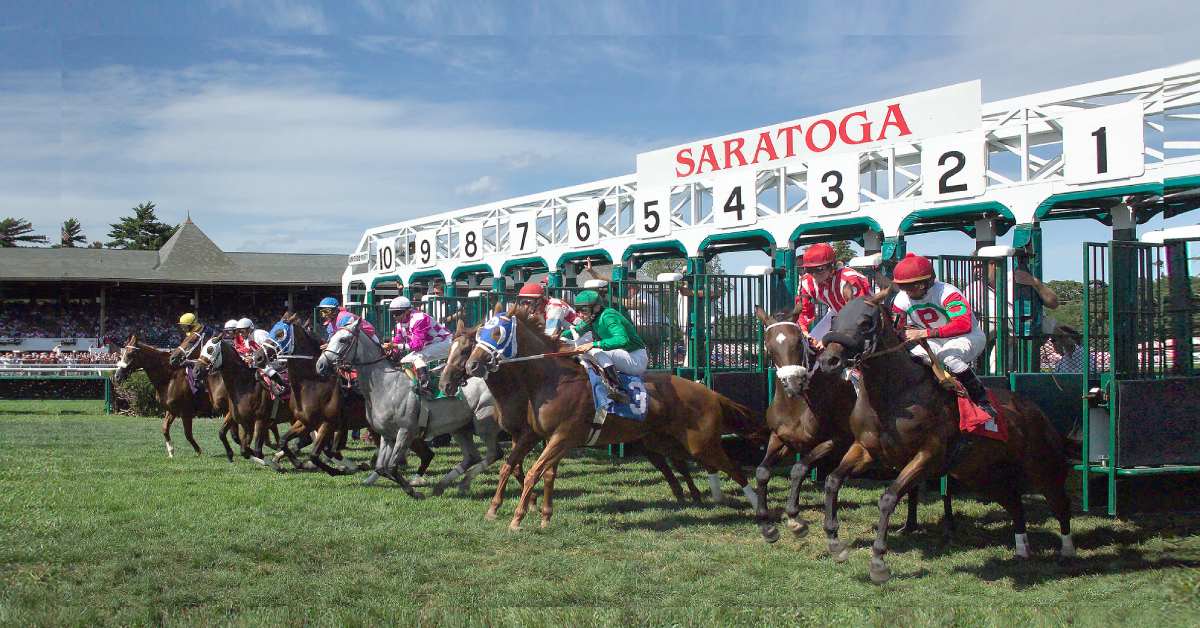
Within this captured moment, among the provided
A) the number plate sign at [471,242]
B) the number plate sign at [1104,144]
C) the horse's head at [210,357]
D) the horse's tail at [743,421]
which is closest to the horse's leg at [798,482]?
the horse's tail at [743,421]

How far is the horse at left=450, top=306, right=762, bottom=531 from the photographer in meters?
7.12

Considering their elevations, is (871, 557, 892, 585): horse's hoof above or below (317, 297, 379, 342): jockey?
below

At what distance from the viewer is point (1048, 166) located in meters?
8.24

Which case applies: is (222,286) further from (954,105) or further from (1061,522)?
(1061,522)

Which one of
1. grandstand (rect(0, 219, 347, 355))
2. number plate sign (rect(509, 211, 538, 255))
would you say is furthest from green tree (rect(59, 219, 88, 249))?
grandstand (rect(0, 219, 347, 355))

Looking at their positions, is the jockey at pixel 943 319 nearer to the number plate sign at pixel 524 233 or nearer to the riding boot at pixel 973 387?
the riding boot at pixel 973 387

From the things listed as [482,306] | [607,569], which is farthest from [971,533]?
[482,306]

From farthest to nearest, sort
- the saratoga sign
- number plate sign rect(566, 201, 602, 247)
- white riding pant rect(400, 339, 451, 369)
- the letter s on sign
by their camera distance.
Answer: number plate sign rect(566, 201, 602, 247) < the letter s on sign < the saratoga sign < white riding pant rect(400, 339, 451, 369)

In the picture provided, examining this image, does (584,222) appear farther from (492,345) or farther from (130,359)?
(492,345)

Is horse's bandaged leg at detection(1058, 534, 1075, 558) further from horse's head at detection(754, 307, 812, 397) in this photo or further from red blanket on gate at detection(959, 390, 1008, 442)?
horse's head at detection(754, 307, 812, 397)

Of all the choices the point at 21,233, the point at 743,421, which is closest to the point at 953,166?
the point at 743,421

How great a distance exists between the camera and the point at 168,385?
11883mm

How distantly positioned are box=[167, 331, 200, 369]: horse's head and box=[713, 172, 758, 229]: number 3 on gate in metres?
6.42

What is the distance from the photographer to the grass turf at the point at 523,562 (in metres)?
4.56
